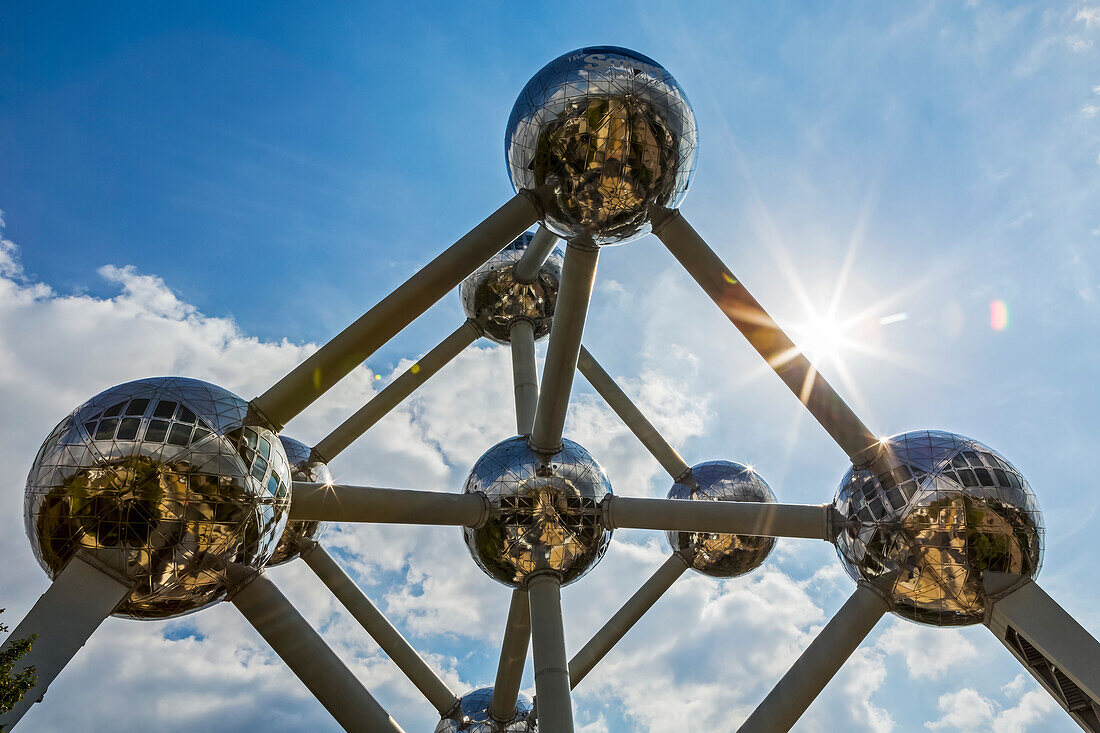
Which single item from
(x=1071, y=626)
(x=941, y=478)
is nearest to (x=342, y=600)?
(x=941, y=478)

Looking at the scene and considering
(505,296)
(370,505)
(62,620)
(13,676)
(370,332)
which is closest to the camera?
(62,620)

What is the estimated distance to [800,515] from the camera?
8.38 m

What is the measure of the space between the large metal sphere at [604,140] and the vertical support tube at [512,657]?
532cm

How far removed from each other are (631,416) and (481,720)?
5.60 metres

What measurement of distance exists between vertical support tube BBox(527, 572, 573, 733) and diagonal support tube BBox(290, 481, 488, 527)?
1.40 metres

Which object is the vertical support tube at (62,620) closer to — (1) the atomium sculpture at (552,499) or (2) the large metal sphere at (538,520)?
(1) the atomium sculpture at (552,499)

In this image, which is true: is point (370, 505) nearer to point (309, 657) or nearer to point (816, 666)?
point (309, 657)

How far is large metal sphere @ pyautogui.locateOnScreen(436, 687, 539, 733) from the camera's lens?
12.0 m

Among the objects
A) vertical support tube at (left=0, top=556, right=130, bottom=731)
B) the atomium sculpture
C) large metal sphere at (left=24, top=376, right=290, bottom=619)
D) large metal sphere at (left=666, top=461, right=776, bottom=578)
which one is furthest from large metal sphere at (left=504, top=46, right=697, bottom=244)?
large metal sphere at (left=666, top=461, right=776, bottom=578)

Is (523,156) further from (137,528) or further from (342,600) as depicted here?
(342,600)

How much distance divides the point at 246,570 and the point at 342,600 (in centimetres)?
522

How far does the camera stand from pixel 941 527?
24.6ft

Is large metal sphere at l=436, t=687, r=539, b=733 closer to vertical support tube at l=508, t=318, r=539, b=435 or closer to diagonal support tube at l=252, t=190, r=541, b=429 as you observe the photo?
vertical support tube at l=508, t=318, r=539, b=435

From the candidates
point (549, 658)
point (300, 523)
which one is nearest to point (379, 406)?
point (300, 523)
